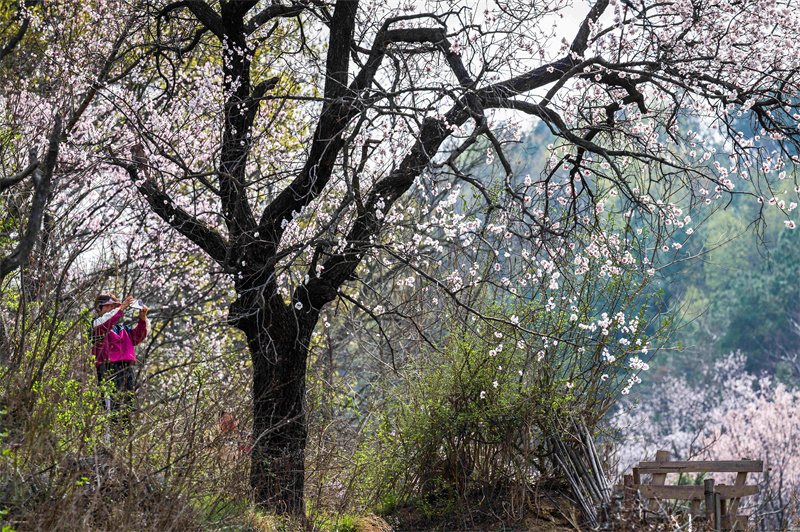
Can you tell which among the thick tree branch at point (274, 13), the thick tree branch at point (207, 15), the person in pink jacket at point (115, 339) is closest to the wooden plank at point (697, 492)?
the person in pink jacket at point (115, 339)

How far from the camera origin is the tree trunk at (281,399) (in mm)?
5711

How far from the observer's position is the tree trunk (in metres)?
5.71

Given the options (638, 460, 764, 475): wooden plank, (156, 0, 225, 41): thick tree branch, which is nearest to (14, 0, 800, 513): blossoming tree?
(156, 0, 225, 41): thick tree branch

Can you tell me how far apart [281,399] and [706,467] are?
3.68 m

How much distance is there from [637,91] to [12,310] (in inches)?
203

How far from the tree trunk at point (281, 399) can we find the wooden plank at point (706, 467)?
123 inches

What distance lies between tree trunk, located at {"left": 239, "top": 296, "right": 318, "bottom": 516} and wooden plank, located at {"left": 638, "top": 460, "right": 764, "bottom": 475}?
10.2 ft

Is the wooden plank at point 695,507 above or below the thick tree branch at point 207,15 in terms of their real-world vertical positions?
below

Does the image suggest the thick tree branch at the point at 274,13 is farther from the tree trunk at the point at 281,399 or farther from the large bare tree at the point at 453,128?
the tree trunk at the point at 281,399

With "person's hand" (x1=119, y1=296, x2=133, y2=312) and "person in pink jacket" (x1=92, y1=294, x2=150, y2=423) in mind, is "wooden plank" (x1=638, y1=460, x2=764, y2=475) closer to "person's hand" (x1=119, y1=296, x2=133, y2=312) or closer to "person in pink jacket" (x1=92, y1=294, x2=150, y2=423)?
"person in pink jacket" (x1=92, y1=294, x2=150, y2=423)

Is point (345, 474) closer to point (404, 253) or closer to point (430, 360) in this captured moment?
point (430, 360)

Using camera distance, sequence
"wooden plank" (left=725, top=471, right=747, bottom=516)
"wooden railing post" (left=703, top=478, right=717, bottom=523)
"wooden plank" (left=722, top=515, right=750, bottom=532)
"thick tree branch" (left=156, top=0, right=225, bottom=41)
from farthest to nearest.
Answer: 1. "thick tree branch" (left=156, top=0, right=225, bottom=41)
2. "wooden plank" (left=725, top=471, right=747, bottom=516)
3. "wooden plank" (left=722, top=515, right=750, bottom=532)
4. "wooden railing post" (left=703, top=478, right=717, bottom=523)

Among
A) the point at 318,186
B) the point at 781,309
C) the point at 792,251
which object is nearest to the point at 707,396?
the point at 781,309

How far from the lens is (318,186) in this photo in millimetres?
6195
